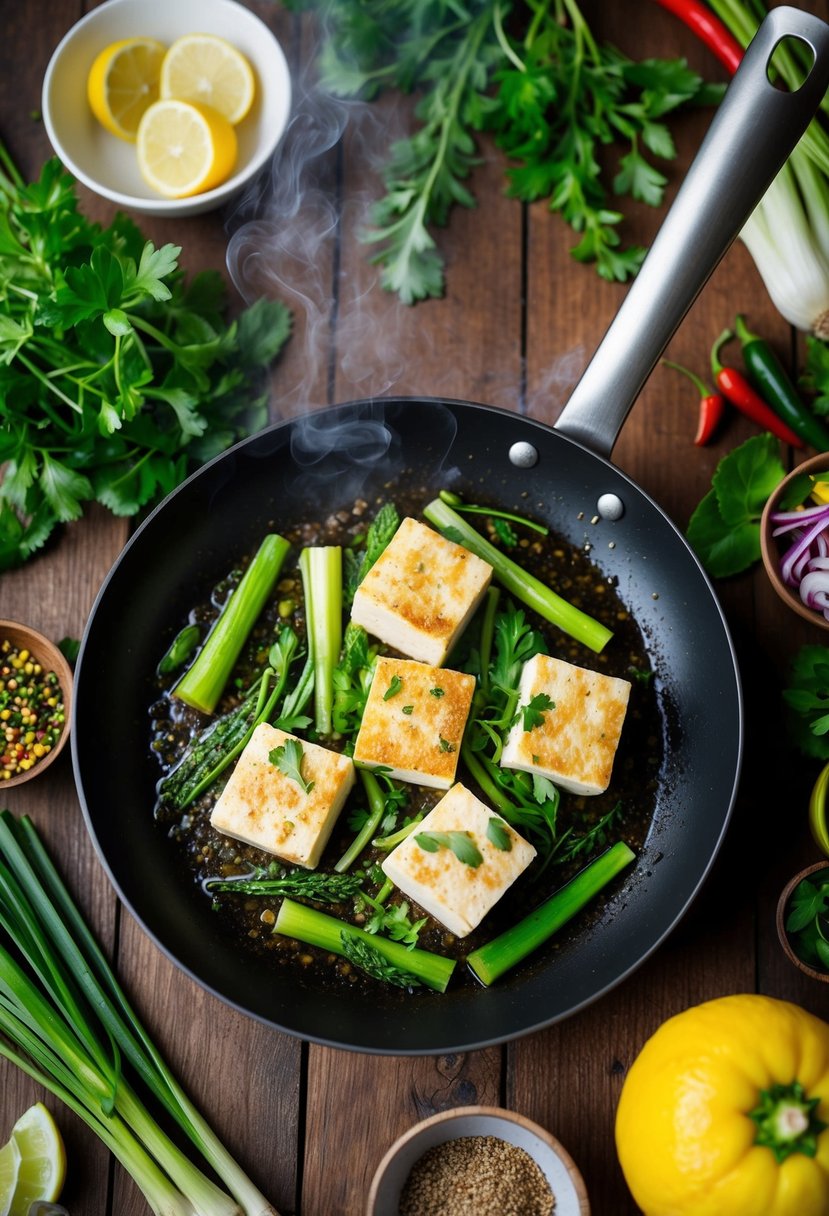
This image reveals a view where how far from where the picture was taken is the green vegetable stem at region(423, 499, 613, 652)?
127 inches

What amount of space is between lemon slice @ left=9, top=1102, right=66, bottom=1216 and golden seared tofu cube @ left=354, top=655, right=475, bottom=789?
1.40 meters

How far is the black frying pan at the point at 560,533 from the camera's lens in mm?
2902

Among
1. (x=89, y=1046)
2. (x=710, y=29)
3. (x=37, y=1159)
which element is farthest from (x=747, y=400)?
(x=37, y=1159)

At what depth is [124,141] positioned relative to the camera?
143 inches

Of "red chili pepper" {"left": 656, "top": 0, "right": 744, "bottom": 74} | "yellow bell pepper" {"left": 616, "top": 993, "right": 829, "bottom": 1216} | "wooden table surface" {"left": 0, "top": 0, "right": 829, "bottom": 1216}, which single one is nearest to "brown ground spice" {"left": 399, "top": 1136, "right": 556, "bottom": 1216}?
"wooden table surface" {"left": 0, "top": 0, "right": 829, "bottom": 1216}

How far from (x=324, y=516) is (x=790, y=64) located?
2.14m

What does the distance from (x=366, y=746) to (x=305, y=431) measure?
1028mm

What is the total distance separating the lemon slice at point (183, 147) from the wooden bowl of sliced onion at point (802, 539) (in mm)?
2098

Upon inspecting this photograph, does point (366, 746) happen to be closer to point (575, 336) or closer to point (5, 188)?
point (575, 336)

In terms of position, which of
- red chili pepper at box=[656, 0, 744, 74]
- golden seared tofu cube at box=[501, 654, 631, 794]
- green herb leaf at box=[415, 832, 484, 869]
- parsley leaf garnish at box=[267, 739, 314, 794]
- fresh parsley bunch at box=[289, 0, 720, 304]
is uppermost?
red chili pepper at box=[656, 0, 744, 74]

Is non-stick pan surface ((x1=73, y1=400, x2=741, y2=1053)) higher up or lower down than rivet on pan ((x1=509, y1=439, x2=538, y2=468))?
lower down

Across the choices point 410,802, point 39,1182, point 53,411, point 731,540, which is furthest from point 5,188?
point 39,1182

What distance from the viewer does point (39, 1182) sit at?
3004 mm

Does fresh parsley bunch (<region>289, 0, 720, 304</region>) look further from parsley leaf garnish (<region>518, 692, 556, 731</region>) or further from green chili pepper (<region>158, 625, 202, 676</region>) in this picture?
parsley leaf garnish (<region>518, 692, 556, 731</region>)
